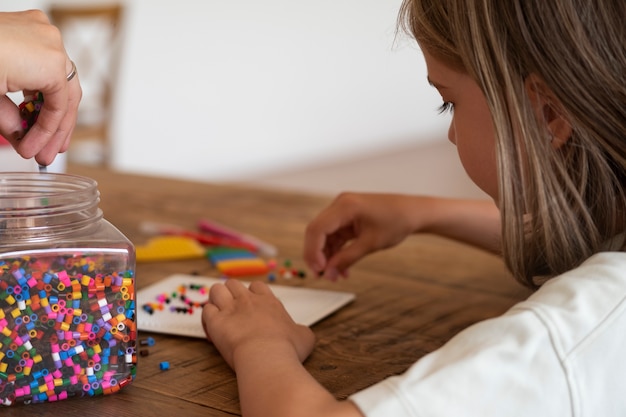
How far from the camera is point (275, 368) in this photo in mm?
802

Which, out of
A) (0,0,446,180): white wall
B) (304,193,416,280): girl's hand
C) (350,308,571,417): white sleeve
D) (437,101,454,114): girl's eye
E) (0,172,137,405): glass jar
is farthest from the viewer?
(0,0,446,180): white wall

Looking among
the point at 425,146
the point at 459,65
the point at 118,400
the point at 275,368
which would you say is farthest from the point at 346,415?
the point at 425,146

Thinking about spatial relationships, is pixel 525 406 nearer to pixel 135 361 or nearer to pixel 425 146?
pixel 135 361

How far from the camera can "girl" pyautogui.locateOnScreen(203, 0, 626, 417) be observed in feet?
2.28

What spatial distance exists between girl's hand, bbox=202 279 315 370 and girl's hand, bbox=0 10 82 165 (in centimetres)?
25

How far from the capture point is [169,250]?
4.46 feet

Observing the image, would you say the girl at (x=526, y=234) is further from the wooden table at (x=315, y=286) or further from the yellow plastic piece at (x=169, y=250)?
the yellow plastic piece at (x=169, y=250)

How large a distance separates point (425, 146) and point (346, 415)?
574cm

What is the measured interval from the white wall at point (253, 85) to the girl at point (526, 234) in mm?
2943

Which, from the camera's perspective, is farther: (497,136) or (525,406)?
(497,136)

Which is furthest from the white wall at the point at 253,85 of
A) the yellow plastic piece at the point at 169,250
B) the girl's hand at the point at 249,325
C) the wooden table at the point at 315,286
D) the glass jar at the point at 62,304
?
the glass jar at the point at 62,304

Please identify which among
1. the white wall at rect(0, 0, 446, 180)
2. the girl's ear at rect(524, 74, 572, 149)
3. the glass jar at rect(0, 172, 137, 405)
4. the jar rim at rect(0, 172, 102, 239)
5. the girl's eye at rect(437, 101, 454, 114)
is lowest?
the white wall at rect(0, 0, 446, 180)

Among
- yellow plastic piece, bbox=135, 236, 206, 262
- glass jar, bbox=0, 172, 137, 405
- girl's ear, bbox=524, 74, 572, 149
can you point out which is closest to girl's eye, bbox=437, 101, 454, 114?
girl's ear, bbox=524, 74, 572, 149

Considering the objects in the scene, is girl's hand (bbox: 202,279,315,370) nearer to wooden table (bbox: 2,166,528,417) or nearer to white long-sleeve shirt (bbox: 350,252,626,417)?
wooden table (bbox: 2,166,528,417)
